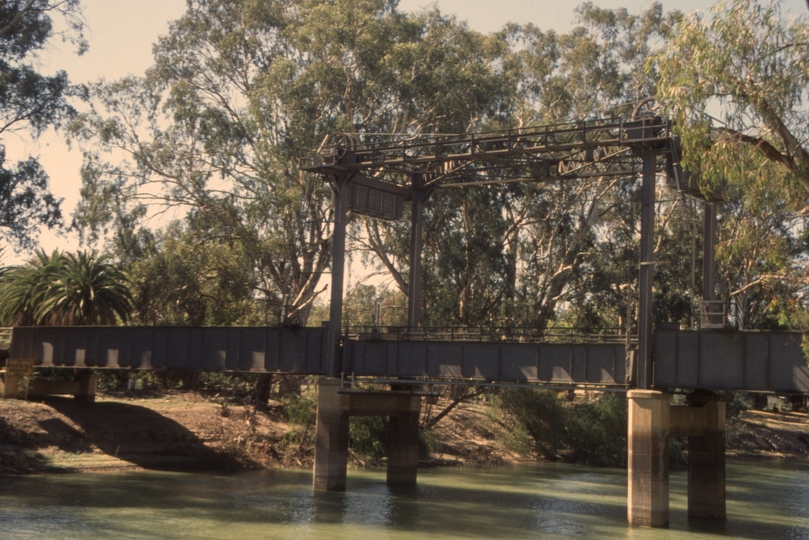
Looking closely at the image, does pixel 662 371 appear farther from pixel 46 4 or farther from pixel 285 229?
pixel 46 4

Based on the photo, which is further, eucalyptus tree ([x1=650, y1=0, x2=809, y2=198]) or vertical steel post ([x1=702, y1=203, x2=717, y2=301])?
vertical steel post ([x1=702, y1=203, x2=717, y2=301])

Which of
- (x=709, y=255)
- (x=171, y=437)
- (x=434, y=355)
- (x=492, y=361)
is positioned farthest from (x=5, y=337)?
(x=709, y=255)

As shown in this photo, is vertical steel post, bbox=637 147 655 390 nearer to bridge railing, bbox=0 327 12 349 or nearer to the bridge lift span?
the bridge lift span

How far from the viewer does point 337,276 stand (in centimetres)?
3716

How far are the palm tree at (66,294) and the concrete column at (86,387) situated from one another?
2.63 meters

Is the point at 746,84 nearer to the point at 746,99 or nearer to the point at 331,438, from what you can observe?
the point at 746,99

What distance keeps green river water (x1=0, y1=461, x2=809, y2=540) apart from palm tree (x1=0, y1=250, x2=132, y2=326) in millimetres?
9883

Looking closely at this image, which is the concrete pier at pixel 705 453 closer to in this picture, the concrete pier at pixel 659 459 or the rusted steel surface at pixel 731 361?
the concrete pier at pixel 659 459

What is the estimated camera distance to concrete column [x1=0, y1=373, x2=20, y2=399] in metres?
42.4

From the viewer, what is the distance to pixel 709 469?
32.2 meters

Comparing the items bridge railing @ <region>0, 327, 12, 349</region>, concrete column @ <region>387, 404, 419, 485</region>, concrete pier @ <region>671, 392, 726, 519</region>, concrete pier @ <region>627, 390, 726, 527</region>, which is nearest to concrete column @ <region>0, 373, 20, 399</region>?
bridge railing @ <region>0, 327, 12, 349</region>

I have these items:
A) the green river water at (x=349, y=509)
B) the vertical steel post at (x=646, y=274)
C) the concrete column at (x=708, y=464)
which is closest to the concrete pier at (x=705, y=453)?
the concrete column at (x=708, y=464)

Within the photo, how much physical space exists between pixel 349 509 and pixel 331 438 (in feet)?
13.7

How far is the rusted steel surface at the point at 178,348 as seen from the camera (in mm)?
37719
